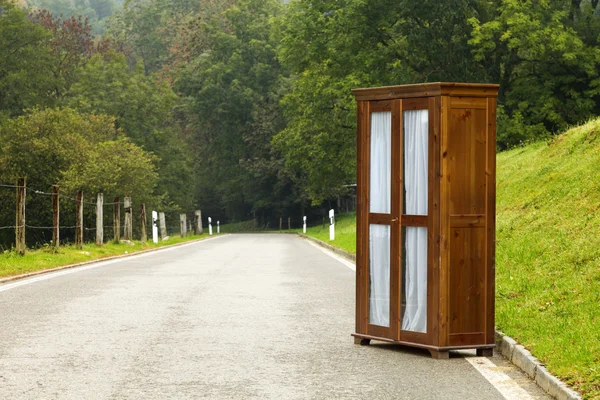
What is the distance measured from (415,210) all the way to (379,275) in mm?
782

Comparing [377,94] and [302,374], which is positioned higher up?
[377,94]

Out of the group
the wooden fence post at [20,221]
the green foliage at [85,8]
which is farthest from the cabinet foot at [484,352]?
the green foliage at [85,8]

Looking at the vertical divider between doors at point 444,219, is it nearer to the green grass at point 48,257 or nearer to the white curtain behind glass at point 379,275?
the white curtain behind glass at point 379,275

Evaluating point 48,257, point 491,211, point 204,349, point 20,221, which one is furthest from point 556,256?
point 48,257

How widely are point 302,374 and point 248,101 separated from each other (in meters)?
70.0

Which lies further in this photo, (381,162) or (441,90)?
(381,162)

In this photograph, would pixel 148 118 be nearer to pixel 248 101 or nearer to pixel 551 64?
pixel 248 101

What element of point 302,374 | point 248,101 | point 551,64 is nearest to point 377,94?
point 302,374

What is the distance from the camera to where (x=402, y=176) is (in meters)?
9.35

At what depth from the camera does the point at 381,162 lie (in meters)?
9.56

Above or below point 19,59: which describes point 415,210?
below

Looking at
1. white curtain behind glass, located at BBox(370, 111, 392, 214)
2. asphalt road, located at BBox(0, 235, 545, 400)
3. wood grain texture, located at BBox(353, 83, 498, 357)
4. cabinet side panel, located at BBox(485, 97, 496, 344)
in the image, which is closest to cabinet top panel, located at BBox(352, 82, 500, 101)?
wood grain texture, located at BBox(353, 83, 498, 357)

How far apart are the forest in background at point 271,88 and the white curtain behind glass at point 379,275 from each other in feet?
90.5

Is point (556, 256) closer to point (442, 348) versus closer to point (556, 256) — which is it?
point (556, 256)
